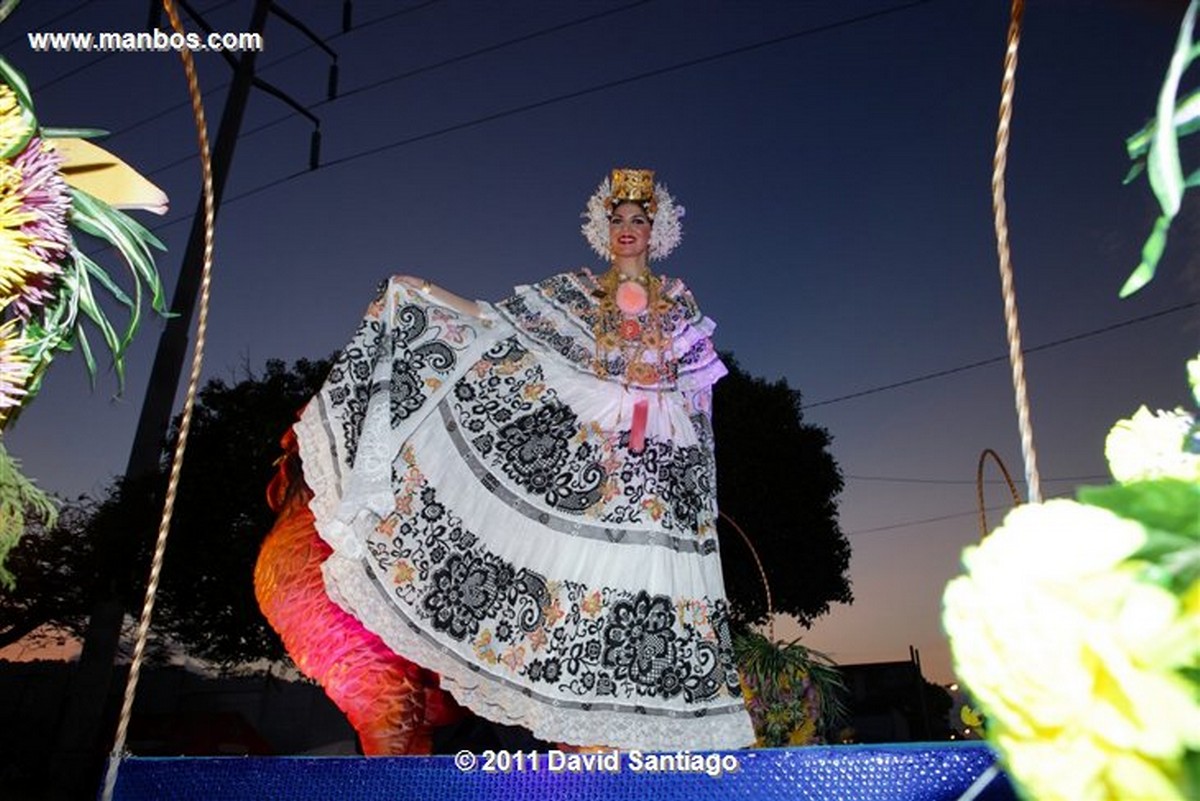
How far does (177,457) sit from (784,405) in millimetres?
13348

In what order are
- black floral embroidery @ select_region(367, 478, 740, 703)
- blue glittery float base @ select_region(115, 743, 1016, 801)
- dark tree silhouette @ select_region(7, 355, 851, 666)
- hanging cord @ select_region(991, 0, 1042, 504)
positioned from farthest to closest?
dark tree silhouette @ select_region(7, 355, 851, 666) < black floral embroidery @ select_region(367, 478, 740, 703) < blue glittery float base @ select_region(115, 743, 1016, 801) < hanging cord @ select_region(991, 0, 1042, 504)

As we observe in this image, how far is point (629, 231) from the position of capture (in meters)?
4.18

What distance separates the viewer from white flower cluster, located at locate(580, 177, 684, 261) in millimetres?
4391

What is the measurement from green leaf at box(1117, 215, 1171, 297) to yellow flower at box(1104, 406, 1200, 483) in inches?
5.4

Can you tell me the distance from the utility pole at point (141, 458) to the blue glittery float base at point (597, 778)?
7.83 m

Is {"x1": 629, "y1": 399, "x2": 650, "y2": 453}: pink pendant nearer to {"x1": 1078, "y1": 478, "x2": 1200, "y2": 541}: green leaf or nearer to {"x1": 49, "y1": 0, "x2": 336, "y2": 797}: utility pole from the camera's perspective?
{"x1": 1078, "y1": 478, "x2": 1200, "y2": 541}: green leaf

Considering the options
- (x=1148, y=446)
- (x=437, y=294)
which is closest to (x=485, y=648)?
(x=437, y=294)

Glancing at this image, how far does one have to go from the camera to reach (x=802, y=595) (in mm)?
14125

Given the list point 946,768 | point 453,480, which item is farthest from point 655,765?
point 453,480

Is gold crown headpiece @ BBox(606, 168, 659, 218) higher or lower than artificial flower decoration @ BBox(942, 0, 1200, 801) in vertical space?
higher

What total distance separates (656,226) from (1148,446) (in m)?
3.82

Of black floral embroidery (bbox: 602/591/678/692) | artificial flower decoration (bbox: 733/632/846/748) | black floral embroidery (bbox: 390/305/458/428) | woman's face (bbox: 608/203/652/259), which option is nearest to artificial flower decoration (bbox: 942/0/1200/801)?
black floral embroidery (bbox: 602/591/678/692)

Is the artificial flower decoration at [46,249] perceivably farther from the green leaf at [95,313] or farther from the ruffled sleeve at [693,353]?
the ruffled sleeve at [693,353]

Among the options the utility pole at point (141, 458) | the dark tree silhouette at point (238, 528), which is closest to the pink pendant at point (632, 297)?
the utility pole at point (141, 458)
